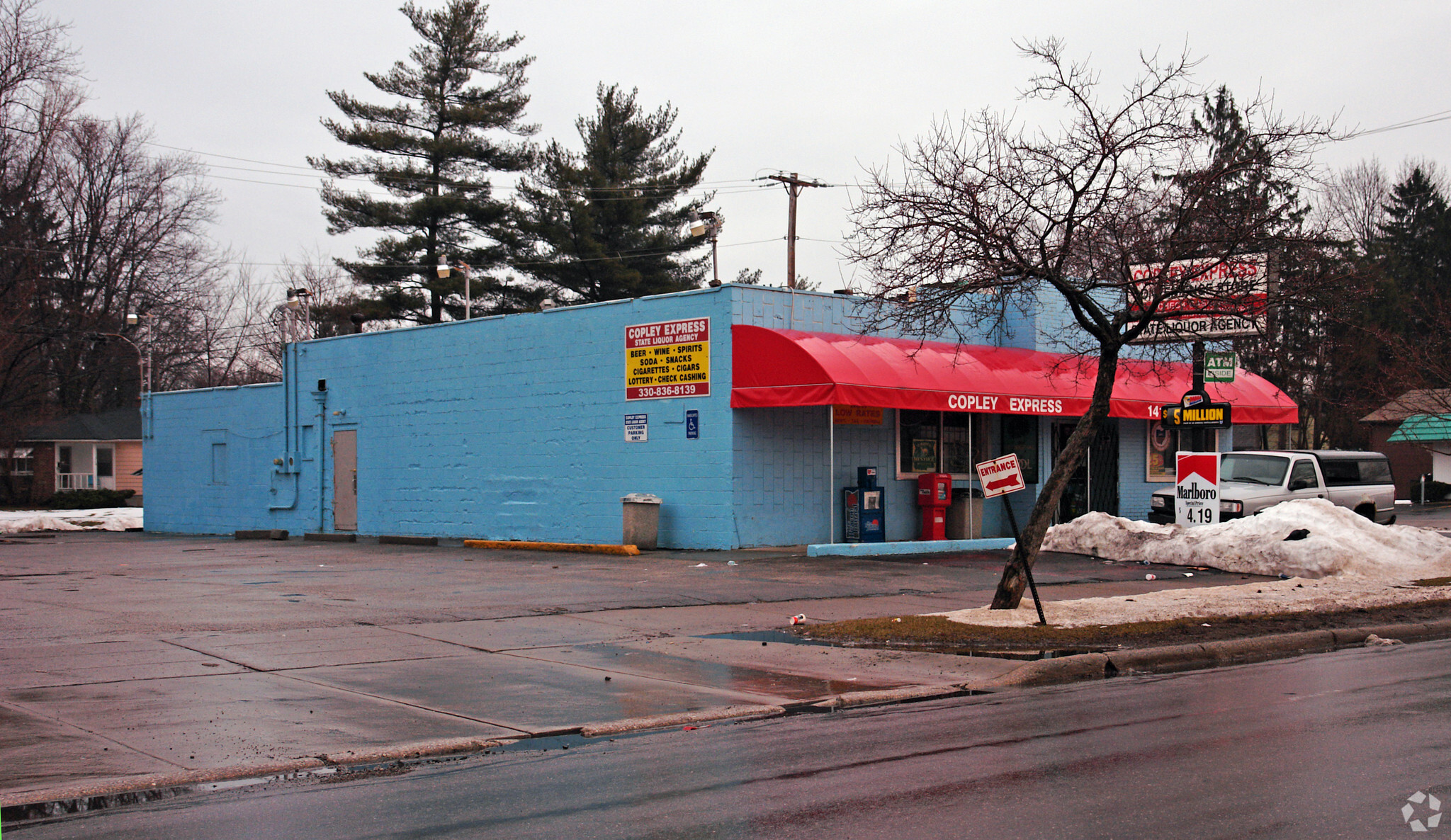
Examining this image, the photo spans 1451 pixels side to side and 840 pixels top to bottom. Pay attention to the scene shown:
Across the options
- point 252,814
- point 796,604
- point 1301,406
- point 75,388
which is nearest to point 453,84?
point 75,388

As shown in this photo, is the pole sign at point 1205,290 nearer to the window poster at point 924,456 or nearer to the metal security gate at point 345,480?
the window poster at point 924,456

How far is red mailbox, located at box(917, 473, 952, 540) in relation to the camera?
2373 cm

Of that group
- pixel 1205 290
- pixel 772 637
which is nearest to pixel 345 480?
pixel 772 637

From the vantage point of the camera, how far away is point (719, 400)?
21.8m

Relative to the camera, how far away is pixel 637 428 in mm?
23312

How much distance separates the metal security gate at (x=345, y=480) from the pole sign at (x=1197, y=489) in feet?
62.3

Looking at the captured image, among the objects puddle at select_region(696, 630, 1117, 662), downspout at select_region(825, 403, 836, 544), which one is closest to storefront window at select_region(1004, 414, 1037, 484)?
downspout at select_region(825, 403, 836, 544)

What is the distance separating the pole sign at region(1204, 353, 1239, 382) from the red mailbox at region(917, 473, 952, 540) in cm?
581

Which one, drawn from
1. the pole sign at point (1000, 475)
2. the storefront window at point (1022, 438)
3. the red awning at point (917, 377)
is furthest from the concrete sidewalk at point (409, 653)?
the storefront window at point (1022, 438)

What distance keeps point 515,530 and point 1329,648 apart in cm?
1692

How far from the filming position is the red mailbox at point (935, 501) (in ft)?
77.9

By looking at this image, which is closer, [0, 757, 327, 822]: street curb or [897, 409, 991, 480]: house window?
[0, 757, 327, 822]: street curb

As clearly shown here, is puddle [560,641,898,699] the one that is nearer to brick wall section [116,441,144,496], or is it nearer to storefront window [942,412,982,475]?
storefront window [942,412,982,475]

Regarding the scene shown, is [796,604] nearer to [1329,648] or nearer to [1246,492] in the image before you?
[1329,648]
